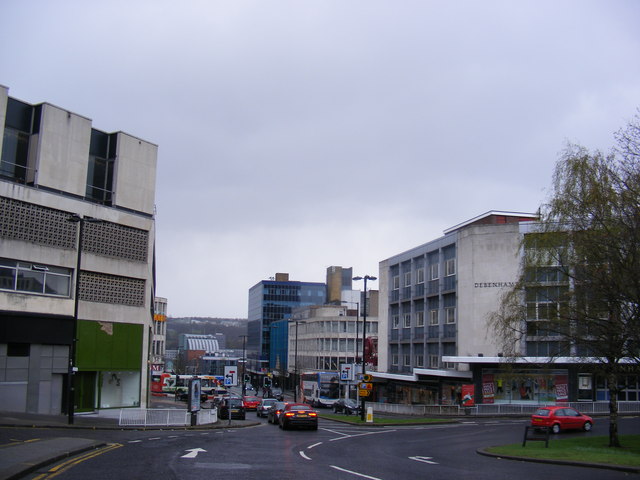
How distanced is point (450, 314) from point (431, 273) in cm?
600

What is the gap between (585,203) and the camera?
24453mm

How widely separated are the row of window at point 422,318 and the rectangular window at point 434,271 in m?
3.45

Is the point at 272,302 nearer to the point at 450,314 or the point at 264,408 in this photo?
the point at 450,314

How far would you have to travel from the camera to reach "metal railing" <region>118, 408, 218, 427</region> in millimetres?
31922

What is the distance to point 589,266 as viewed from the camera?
23.4 meters

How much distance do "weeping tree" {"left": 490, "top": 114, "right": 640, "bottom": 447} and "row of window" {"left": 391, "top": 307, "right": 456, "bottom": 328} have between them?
30.2m

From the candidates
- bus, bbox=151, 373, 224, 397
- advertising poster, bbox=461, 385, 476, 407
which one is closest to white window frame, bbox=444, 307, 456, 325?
advertising poster, bbox=461, 385, 476, 407

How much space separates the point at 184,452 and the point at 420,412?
3593 centimetres

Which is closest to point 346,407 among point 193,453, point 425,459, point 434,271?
point 434,271

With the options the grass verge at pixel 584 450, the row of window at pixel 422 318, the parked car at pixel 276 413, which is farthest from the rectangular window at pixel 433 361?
the grass verge at pixel 584 450

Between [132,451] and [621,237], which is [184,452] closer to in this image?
[132,451]

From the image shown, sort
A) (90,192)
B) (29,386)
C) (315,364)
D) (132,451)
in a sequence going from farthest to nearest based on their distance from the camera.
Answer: (315,364) → (90,192) → (29,386) → (132,451)

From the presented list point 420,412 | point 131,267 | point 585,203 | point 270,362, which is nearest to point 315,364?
point 270,362

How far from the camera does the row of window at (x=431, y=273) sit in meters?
60.4
